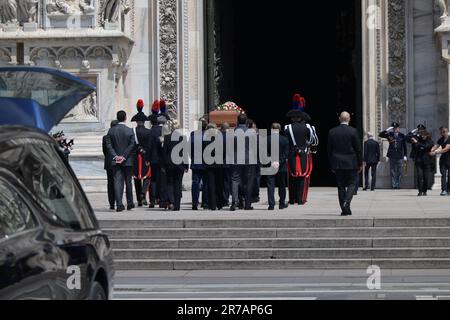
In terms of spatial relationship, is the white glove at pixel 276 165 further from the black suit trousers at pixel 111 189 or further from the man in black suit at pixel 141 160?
the black suit trousers at pixel 111 189

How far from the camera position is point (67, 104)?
9609 mm

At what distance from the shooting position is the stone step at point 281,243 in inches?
693

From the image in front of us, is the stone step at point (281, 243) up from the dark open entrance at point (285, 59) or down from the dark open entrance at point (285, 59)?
down

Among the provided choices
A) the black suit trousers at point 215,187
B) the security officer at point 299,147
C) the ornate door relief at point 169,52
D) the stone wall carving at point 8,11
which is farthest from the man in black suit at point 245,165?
the stone wall carving at point 8,11

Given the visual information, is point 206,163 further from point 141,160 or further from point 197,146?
point 141,160

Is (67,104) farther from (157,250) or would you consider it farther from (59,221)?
(157,250)

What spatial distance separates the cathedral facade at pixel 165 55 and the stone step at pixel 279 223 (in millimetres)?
10364

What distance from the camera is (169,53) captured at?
3111cm

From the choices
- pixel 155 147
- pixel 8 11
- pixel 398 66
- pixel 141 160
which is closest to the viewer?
pixel 155 147

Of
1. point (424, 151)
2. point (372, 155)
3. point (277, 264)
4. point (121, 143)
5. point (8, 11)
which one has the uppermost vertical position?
point (8, 11)

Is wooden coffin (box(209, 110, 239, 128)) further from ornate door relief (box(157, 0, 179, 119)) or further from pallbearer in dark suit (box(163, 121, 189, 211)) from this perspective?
pallbearer in dark suit (box(163, 121, 189, 211))

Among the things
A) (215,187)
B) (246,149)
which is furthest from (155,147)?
(246,149)

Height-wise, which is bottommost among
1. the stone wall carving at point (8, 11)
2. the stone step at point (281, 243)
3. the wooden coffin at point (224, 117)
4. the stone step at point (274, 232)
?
the stone step at point (281, 243)

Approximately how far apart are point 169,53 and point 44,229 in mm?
24452
